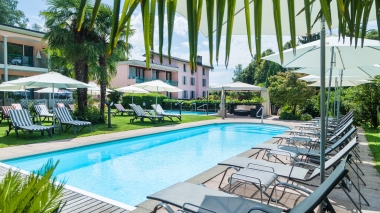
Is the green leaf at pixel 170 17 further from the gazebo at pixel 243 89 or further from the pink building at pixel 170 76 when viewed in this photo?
the pink building at pixel 170 76

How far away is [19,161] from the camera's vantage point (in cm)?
639

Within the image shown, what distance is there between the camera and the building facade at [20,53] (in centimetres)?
1930

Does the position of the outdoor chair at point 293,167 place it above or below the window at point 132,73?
below

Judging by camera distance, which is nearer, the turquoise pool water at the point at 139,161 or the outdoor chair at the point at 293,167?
the outdoor chair at the point at 293,167

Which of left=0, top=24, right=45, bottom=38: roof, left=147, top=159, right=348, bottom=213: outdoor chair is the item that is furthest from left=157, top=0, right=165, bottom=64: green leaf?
left=0, top=24, right=45, bottom=38: roof

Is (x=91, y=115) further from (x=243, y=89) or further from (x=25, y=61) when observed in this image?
(x=25, y=61)

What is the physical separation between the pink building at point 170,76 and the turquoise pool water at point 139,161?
17.4 meters

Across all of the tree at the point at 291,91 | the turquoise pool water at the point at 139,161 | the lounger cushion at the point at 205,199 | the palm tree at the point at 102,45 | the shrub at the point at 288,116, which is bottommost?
the turquoise pool water at the point at 139,161

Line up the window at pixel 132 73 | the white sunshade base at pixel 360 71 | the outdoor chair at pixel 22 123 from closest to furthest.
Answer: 1. the white sunshade base at pixel 360 71
2. the outdoor chair at pixel 22 123
3. the window at pixel 132 73

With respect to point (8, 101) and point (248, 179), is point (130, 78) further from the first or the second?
point (248, 179)

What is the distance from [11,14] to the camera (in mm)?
34344

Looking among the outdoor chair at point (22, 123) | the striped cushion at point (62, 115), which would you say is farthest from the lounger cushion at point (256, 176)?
the striped cushion at point (62, 115)

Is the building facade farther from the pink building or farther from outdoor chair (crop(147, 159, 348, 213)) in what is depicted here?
outdoor chair (crop(147, 159, 348, 213))

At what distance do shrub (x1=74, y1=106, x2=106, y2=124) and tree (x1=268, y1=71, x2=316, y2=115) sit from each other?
11264mm
